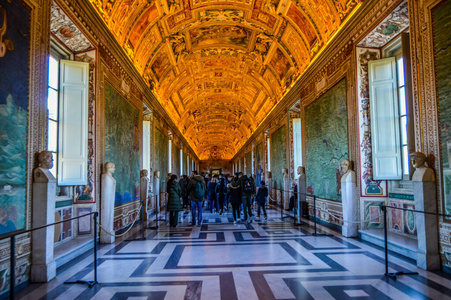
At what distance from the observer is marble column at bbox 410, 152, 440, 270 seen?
213 inches

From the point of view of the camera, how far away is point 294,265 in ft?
19.2

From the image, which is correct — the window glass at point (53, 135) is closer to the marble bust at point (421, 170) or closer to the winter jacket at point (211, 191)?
the marble bust at point (421, 170)

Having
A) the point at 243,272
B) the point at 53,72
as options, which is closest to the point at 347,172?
the point at 243,272

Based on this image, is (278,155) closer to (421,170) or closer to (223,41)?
(223,41)

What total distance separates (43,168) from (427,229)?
707 cm

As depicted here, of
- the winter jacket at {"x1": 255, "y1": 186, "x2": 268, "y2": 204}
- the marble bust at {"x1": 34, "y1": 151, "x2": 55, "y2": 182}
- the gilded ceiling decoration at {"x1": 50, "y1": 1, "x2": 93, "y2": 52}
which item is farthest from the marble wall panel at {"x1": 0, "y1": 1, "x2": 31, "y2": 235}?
the winter jacket at {"x1": 255, "y1": 186, "x2": 268, "y2": 204}

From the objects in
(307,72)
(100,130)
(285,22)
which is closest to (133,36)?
(100,130)

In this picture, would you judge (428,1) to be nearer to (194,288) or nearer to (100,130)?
(194,288)

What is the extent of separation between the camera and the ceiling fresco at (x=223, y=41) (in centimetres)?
1000

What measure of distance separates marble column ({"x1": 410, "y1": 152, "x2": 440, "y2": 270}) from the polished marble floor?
27cm

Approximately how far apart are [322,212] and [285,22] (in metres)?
7.57

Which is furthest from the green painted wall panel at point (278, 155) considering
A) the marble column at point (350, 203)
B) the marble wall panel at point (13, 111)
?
the marble wall panel at point (13, 111)

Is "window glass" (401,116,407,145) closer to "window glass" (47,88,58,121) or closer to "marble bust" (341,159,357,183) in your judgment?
"marble bust" (341,159,357,183)

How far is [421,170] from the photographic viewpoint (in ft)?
18.4
